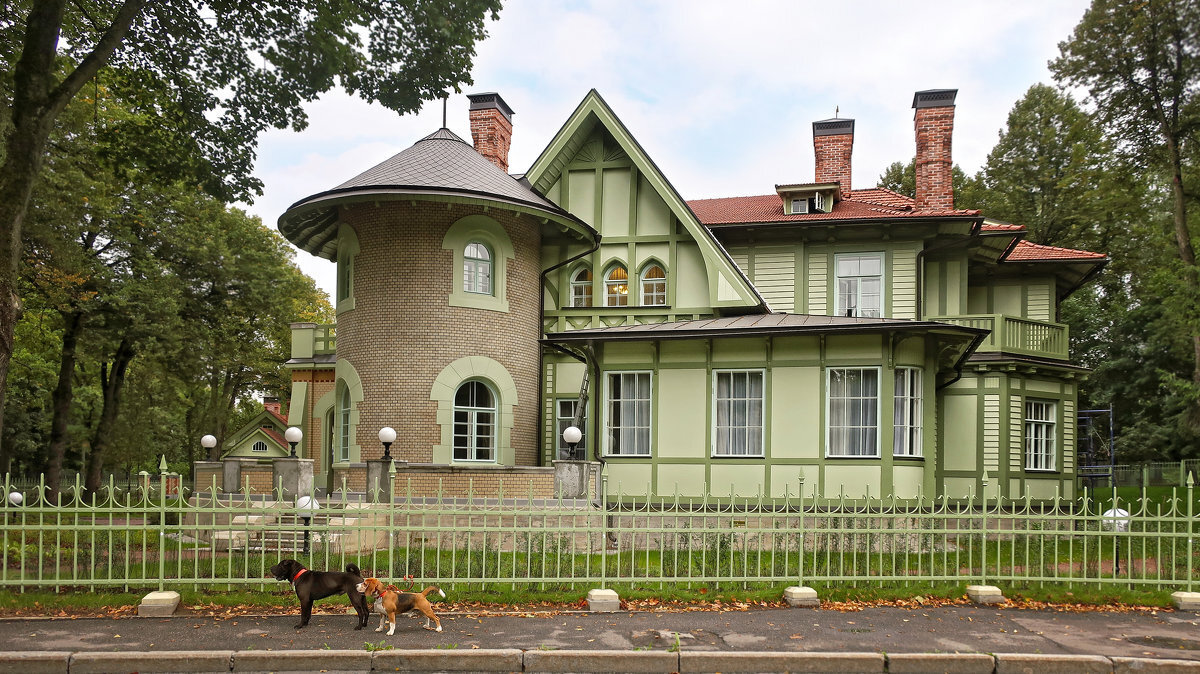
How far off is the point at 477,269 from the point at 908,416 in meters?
9.14

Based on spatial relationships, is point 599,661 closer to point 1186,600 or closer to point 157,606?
point 157,606

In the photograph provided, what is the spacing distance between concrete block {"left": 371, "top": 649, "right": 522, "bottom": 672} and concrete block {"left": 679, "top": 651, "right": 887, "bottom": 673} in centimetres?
157

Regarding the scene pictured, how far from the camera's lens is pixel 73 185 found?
2455 centimetres

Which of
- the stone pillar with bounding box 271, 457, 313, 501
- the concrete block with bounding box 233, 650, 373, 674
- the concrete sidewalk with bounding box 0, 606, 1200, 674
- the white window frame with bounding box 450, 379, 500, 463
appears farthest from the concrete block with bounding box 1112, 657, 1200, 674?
the white window frame with bounding box 450, 379, 500, 463

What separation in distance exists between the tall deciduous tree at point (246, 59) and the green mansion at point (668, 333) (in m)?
3.02

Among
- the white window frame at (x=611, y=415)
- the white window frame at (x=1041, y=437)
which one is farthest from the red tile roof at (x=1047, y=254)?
the white window frame at (x=611, y=415)

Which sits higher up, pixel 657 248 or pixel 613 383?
pixel 657 248

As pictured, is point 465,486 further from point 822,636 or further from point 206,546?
point 822,636

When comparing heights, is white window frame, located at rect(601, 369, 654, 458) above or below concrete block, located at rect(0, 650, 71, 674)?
above

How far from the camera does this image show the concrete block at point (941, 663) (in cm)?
874

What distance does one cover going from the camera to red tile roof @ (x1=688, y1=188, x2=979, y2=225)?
22.9m

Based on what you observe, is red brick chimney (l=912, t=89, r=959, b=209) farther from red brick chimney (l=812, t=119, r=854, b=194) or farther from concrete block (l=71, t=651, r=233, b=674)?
concrete block (l=71, t=651, r=233, b=674)

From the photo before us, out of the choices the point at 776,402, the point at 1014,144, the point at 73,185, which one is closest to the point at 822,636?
the point at 776,402

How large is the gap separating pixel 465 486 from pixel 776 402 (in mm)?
6175
